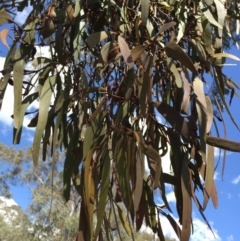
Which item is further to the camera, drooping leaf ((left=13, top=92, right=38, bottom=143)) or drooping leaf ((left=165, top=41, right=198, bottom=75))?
drooping leaf ((left=13, top=92, right=38, bottom=143))

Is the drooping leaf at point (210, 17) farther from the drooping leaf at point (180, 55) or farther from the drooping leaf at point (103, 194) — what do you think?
the drooping leaf at point (103, 194)

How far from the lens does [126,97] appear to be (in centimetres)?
78

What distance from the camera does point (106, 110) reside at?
0.82m

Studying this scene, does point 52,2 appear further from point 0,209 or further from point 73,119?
point 0,209

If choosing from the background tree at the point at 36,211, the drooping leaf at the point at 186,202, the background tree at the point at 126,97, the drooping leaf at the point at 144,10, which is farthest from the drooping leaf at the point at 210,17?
the background tree at the point at 36,211

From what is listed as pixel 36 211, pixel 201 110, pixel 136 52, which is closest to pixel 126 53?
pixel 136 52

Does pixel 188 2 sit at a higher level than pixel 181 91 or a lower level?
higher

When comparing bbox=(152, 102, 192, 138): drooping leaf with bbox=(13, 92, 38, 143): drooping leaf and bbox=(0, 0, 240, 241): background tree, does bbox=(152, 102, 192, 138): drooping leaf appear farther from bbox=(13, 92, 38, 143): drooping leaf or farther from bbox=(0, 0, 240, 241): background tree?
bbox=(13, 92, 38, 143): drooping leaf

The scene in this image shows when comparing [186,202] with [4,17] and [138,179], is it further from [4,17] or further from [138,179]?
[4,17]

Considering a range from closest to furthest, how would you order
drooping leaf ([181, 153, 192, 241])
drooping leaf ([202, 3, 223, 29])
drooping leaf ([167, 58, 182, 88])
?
drooping leaf ([181, 153, 192, 241])
drooping leaf ([167, 58, 182, 88])
drooping leaf ([202, 3, 223, 29])

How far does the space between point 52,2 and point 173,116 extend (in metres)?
0.36

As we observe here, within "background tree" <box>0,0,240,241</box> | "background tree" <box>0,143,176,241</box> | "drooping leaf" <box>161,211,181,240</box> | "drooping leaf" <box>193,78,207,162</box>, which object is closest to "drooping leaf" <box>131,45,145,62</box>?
"background tree" <box>0,0,240,241</box>

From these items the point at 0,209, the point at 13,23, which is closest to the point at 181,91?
the point at 13,23

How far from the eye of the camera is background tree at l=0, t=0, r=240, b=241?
757mm
